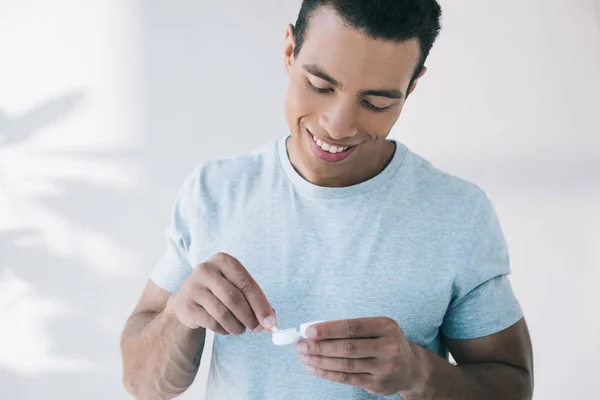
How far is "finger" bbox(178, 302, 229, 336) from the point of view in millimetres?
1112

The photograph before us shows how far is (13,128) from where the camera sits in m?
2.30

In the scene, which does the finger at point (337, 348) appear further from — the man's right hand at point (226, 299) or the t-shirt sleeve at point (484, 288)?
the t-shirt sleeve at point (484, 288)

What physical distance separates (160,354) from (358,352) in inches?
16.9

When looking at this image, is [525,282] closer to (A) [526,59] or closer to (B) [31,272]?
(A) [526,59]

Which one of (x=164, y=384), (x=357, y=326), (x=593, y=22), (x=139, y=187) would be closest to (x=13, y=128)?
(x=139, y=187)

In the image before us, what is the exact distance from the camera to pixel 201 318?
3.67 ft

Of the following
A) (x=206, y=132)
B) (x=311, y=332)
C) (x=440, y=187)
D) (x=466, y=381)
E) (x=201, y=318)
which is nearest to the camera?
(x=311, y=332)

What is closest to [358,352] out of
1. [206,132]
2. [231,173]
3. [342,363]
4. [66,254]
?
[342,363]

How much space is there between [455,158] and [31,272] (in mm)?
1425

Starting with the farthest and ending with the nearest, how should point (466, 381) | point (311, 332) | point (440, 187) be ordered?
point (440, 187), point (466, 381), point (311, 332)

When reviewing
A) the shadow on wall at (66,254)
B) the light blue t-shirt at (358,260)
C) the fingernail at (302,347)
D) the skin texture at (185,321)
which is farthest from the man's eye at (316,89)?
the shadow on wall at (66,254)

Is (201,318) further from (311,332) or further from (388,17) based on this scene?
(388,17)

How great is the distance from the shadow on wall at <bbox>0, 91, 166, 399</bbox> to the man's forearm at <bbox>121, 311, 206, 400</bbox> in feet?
3.35

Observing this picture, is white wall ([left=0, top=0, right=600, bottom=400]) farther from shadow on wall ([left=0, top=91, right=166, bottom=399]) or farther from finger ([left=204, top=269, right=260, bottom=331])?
finger ([left=204, top=269, right=260, bottom=331])
